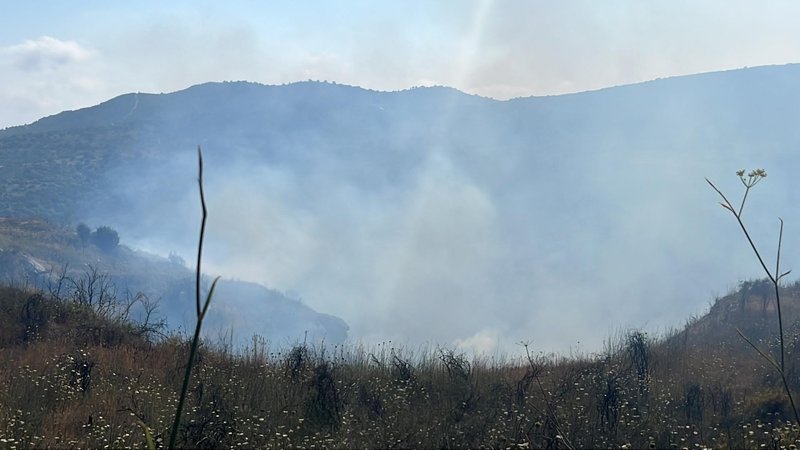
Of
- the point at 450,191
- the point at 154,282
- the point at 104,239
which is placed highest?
the point at 450,191

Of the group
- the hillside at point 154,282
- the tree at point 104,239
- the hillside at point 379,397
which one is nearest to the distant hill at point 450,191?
the hillside at point 154,282

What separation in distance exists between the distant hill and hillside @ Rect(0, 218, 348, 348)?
8.50 m

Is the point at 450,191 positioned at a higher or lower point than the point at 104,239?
higher

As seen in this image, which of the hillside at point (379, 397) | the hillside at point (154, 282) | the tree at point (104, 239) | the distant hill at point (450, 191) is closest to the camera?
the hillside at point (379, 397)

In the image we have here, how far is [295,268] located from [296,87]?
122 feet

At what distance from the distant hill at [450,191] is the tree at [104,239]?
1154 cm

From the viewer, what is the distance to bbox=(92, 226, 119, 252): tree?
6381 centimetres

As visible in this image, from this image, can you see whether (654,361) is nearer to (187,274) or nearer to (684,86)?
(187,274)

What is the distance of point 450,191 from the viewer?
103 m

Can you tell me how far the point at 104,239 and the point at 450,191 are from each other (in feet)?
170

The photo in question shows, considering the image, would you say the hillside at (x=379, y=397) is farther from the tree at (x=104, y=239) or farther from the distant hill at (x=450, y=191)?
the distant hill at (x=450, y=191)

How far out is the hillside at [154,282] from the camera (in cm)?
4912

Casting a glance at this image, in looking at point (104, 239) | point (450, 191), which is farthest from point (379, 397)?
point (450, 191)

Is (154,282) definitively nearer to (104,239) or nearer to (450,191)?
(104,239)
